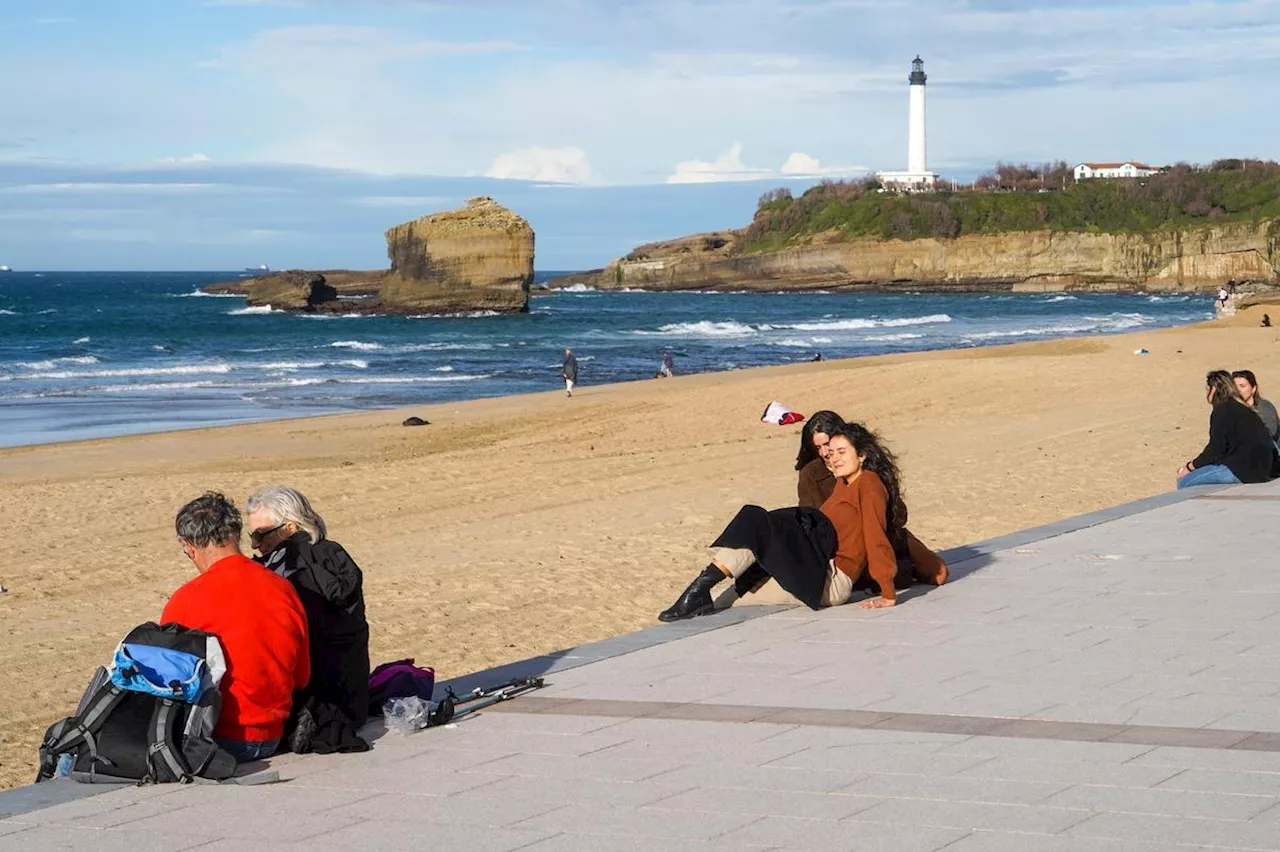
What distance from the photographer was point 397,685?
6414 mm

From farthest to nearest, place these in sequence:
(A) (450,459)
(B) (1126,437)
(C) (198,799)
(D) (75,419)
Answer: (D) (75,419) → (A) (450,459) → (B) (1126,437) → (C) (198,799)

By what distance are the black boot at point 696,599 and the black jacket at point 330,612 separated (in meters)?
2.45

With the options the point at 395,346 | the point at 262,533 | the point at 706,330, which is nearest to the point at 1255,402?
the point at 262,533

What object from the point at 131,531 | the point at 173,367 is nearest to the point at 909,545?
→ the point at 131,531

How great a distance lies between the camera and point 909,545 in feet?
28.8

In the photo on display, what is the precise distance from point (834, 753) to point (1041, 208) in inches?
5199

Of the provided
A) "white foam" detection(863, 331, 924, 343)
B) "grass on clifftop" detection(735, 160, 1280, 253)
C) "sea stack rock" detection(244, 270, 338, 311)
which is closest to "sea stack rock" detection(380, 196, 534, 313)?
"sea stack rock" detection(244, 270, 338, 311)

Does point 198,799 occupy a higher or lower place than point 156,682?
lower

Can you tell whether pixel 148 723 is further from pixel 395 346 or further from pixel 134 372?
pixel 395 346

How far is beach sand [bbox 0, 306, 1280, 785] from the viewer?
32.8 feet

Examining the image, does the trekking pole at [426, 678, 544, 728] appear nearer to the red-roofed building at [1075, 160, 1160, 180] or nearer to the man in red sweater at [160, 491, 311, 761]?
the man in red sweater at [160, 491, 311, 761]

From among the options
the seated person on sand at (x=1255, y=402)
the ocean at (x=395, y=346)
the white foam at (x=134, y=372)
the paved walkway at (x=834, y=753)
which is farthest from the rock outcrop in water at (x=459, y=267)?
the paved walkway at (x=834, y=753)

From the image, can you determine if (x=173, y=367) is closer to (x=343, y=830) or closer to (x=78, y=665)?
(x=78, y=665)

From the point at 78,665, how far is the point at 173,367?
40.0 metres
